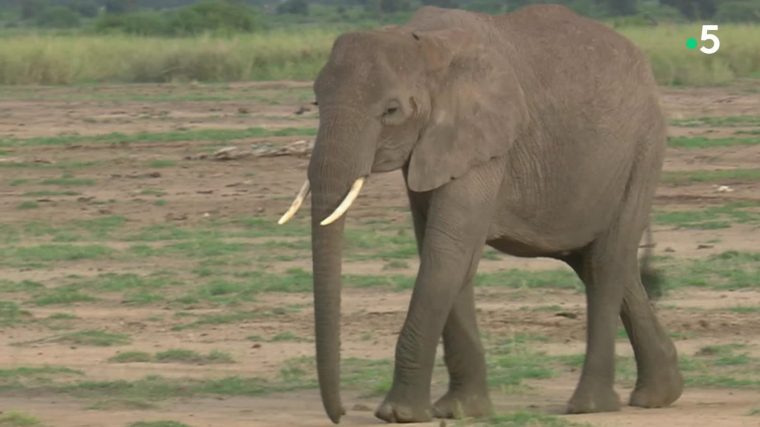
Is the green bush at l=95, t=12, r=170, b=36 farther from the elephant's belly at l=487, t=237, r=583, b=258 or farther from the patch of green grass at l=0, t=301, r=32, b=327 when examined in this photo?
the elephant's belly at l=487, t=237, r=583, b=258

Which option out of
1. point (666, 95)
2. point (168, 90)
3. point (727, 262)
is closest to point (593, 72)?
point (727, 262)

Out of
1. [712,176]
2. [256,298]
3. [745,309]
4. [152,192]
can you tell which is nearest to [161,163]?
[152,192]

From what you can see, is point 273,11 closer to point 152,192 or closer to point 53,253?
point 152,192

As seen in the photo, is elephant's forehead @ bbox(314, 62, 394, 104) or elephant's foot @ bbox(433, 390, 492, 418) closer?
elephant's forehead @ bbox(314, 62, 394, 104)

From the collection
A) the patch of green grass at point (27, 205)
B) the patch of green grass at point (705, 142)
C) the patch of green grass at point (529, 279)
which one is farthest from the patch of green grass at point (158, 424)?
the patch of green grass at point (705, 142)

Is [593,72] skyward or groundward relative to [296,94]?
skyward

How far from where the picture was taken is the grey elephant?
7008 mm

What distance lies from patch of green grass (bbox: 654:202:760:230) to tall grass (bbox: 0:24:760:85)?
11.9 m

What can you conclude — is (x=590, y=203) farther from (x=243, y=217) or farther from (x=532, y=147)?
(x=243, y=217)

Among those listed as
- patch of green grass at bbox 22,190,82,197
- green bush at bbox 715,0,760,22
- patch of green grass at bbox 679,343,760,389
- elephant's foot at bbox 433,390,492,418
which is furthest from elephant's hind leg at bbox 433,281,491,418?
green bush at bbox 715,0,760,22

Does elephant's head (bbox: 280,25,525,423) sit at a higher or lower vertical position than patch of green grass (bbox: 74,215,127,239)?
higher

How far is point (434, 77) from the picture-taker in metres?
7.33

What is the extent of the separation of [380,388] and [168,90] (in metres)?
18.7

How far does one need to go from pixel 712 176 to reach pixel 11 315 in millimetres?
7099
